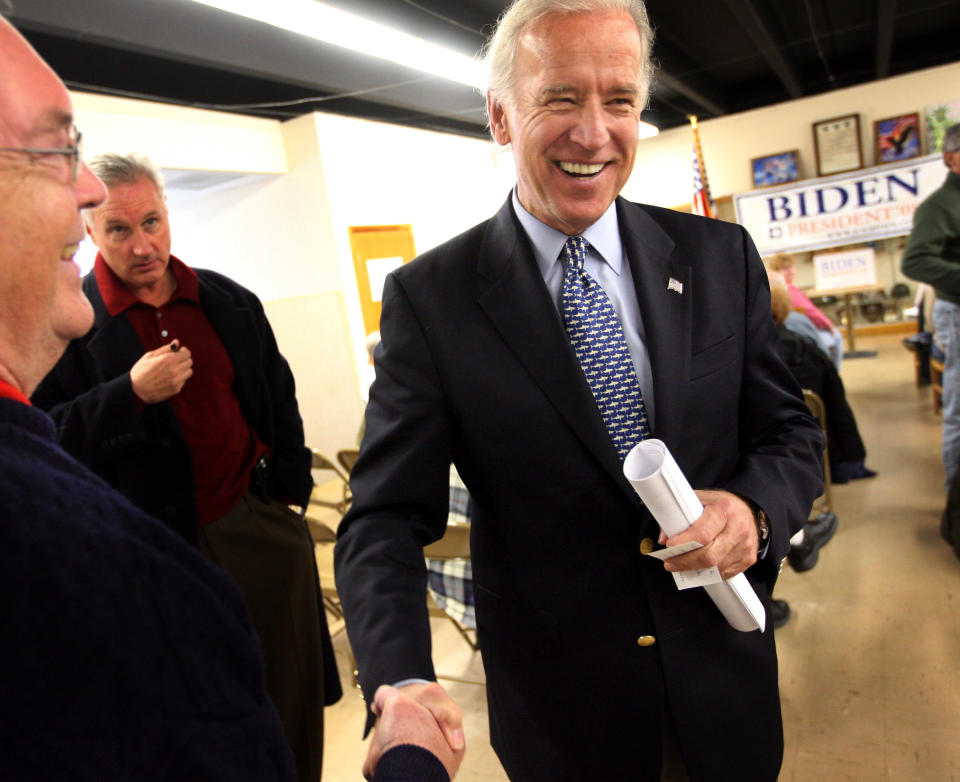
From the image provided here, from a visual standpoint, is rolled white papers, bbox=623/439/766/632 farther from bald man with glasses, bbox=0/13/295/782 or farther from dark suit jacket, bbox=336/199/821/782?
bald man with glasses, bbox=0/13/295/782

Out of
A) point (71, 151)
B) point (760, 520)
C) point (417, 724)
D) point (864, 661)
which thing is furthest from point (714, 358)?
point (864, 661)

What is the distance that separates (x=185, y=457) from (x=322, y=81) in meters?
5.16

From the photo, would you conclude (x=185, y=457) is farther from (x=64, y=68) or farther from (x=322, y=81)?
(x=322, y=81)

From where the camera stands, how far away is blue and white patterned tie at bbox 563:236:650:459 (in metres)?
1.14

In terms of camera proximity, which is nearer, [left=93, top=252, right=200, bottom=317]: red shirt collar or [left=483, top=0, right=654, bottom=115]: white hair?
[left=483, top=0, right=654, bottom=115]: white hair

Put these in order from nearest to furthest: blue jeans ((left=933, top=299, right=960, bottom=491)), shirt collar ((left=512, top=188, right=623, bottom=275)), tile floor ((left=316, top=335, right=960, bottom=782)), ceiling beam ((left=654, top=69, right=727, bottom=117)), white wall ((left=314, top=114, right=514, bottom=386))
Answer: shirt collar ((left=512, top=188, right=623, bottom=275)) → tile floor ((left=316, top=335, right=960, bottom=782)) → blue jeans ((left=933, top=299, right=960, bottom=491)) → white wall ((left=314, top=114, right=514, bottom=386)) → ceiling beam ((left=654, top=69, right=727, bottom=117))

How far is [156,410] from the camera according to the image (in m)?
1.81

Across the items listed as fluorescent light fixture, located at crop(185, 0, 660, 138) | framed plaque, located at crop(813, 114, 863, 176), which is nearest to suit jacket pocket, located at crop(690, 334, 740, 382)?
fluorescent light fixture, located at crop(185, 0, 660, 138)

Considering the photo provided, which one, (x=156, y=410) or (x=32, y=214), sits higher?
(x=32, y=214)

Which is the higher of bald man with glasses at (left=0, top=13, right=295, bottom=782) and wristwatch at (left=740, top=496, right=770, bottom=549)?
bald man with glasses at (left=0, top=13, right=295, bottom=782)

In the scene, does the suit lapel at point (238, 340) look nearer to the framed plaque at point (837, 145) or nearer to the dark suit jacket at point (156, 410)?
the dark suit jacket at point (156, 410)

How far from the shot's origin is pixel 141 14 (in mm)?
4398

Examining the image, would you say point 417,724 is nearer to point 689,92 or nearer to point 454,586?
point 454,586

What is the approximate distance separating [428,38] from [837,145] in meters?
7.32
